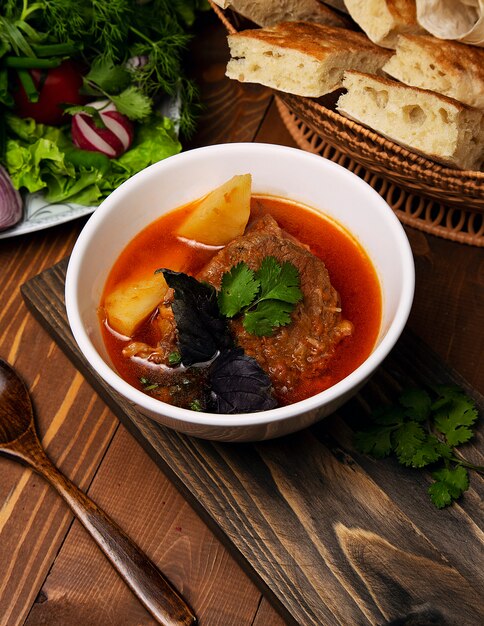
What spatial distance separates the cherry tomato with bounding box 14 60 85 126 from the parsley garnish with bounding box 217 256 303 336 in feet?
4.75

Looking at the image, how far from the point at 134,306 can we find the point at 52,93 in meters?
1.35

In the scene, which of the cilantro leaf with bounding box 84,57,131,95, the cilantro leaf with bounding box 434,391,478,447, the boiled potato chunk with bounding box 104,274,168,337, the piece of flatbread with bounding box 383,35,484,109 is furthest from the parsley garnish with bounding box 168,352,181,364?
the cilantro leaf with bounding box 84,57,131,95

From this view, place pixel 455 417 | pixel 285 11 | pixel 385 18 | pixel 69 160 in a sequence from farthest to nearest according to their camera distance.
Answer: pixel 69 160 < pixel 285 11 < pixel 385 18 < pixel 455 417

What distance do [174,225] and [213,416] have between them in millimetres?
702

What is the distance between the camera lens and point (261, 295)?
1882 millimetres

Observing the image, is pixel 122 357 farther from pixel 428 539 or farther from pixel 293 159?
pixel 428 539

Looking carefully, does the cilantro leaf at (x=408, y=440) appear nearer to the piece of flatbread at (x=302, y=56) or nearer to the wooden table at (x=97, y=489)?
the wooden table at (x=97, y=489)

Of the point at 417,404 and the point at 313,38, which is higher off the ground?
the point at 313,38

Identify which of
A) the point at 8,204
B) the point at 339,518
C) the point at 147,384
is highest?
the point at 147,384

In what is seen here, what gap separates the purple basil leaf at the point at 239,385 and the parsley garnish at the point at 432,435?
39 cm

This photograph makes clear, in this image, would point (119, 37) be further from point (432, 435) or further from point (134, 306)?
point (432, 435)

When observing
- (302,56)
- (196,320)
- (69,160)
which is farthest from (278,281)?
(69,160)

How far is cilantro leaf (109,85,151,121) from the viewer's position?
114 inches

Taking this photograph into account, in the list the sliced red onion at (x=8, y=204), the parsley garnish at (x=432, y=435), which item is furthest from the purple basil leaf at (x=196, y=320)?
the sliced red onion at (x=8, y=204)
